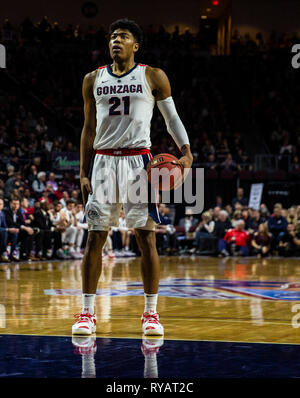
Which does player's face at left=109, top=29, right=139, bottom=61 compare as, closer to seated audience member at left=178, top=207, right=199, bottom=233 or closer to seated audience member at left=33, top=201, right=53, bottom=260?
seated audience member at left=33, top=201, right=53, bottom=260

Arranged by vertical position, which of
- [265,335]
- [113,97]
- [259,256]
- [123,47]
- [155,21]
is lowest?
[259,256]

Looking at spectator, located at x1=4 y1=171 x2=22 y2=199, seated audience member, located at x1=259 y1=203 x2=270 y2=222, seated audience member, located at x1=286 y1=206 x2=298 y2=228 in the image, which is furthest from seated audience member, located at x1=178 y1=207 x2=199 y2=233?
spectator, located at x1=4 y1=171 x2=22 y2=199

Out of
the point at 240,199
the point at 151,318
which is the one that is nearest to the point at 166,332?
the point at 151,318

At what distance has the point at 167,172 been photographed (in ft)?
13.4

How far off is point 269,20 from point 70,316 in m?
22.7

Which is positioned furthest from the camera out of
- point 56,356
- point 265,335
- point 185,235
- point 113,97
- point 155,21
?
point 155,21

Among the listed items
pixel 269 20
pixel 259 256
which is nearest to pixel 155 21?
pixel 269 20

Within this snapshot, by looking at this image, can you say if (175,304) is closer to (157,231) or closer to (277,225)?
(157,231)

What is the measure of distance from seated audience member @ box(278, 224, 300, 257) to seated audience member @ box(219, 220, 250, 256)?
872mm

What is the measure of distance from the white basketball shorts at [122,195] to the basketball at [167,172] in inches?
5.6

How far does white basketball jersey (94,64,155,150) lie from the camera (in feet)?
14.0

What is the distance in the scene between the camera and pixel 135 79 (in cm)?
432

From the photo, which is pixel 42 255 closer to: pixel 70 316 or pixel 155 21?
pixel 70 316

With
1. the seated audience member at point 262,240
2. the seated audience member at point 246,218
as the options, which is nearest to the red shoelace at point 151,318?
the seated audience member at point 262,240
